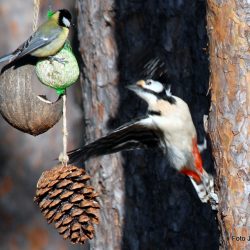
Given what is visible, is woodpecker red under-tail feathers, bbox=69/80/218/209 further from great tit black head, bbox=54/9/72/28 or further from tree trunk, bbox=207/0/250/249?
great tit black head, bbox=54/9/72/28

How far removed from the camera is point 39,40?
4246 mm

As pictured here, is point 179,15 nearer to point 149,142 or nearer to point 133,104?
point 133,104

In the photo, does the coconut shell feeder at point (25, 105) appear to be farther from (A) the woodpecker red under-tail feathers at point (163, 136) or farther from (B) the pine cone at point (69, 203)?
(B) the pine cone at point (69, 203)

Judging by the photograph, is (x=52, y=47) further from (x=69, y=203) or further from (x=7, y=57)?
(x=69, y=203)

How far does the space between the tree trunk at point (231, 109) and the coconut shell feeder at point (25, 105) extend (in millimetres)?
781

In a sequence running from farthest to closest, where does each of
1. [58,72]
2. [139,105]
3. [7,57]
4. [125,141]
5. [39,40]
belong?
[139,105]
[7,57]
[125,141]
[39,40]
[58,72]

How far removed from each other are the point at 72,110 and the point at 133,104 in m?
1.26

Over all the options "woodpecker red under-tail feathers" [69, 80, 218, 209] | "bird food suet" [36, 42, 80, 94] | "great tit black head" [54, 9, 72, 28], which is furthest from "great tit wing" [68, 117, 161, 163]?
"great tit black head" [54, 9, 72, 28]

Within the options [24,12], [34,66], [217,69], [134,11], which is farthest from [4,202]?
[217,69]

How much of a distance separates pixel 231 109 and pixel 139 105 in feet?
5.16

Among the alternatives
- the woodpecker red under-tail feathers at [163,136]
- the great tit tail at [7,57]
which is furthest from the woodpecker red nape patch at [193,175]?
the great tit tail at [7,57]

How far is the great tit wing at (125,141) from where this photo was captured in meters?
4.33

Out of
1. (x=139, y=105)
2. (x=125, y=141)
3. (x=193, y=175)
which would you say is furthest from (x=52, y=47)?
(x=139, y=105)

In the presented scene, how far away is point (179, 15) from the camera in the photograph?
5113 millimetres
